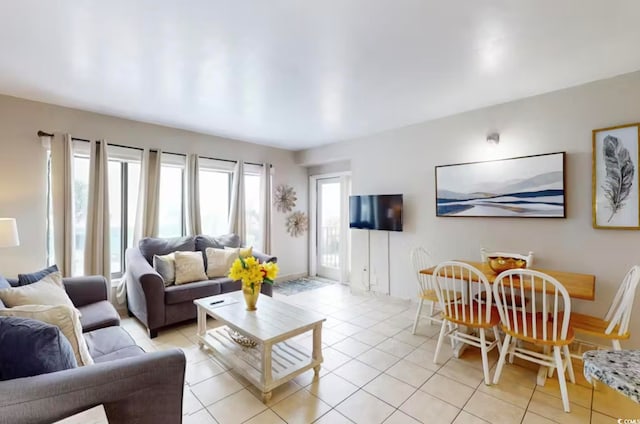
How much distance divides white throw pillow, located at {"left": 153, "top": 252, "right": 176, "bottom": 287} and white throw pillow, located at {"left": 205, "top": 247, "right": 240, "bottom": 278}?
434 mm

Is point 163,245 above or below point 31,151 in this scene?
below

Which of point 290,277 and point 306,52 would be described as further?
point 290,277

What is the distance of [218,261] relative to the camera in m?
3.82

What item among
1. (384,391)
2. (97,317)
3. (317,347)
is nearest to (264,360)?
(317,347)

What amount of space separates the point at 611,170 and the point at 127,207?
5179 mm

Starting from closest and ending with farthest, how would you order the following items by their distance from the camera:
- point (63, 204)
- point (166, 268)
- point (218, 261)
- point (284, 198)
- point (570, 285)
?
point (570, 285)
point (63, 204)
point (166, 268)
point (218, 261)
point (284, 198)

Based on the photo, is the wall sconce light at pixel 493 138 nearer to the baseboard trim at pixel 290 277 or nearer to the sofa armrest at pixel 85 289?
the baseboard trim at pixel 290 277

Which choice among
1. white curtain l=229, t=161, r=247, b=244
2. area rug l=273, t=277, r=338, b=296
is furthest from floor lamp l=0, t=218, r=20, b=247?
area rug l=273, t=277, r=338, b=296

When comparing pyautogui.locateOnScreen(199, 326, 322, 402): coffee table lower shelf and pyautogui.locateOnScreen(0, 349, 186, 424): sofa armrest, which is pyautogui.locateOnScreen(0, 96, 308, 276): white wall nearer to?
pyautogui.locateOnScreen(199, 326, 322, 402): coffee table lower shelf

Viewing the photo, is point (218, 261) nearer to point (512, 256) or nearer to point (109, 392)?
point (109, 392)

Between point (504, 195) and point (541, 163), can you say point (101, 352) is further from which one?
point (541, 163)

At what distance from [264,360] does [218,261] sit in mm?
2052

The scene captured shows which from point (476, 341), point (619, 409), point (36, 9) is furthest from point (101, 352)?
point (619, 409)

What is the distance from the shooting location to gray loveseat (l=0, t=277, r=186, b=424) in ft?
3.60
